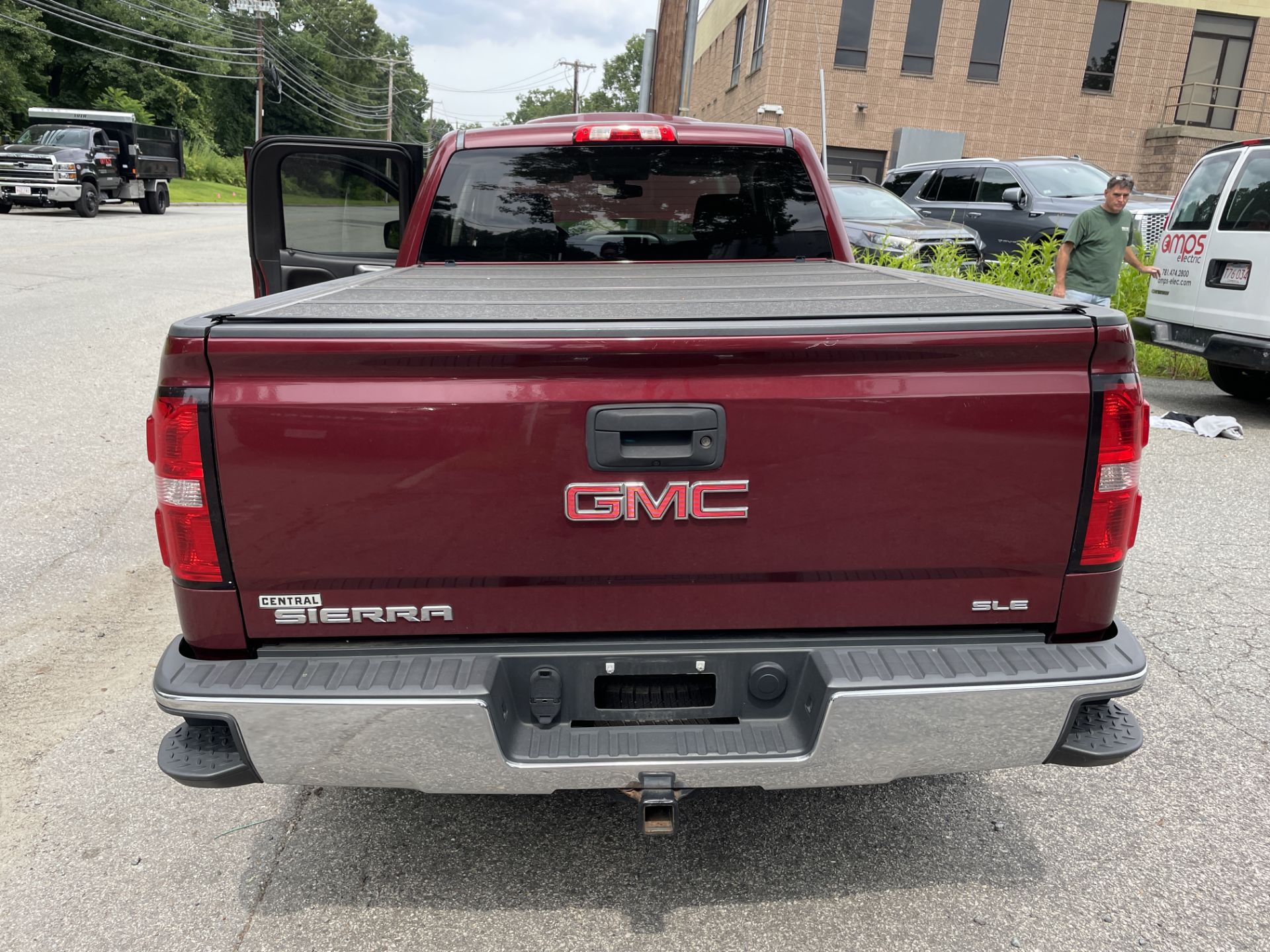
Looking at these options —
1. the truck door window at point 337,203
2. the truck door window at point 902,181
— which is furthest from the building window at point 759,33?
the truck door window at point 337,203

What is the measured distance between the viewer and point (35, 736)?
3275mm

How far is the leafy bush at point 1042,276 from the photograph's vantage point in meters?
10.1

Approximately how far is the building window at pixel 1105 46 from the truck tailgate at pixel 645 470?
95.0ft

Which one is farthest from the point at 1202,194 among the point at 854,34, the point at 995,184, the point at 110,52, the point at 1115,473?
the point at 110,52

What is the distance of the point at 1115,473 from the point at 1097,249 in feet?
24.2

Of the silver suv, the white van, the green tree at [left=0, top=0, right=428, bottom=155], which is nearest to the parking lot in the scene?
the white van

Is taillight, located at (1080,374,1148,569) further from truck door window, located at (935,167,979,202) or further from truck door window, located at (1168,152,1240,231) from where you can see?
truck door window, located at (935,167,979,202)

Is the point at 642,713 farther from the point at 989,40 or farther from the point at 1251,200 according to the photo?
the point at 989,40

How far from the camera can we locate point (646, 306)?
2.39m

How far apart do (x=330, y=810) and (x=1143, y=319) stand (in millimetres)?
8806

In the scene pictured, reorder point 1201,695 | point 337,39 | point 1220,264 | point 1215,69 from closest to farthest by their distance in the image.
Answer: point 1201,695, point 1220,264, point 1215,69, point 337,39

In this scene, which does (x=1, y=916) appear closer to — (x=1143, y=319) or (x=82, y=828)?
(x=82, y=828)

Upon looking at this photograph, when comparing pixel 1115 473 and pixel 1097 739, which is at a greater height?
pixel 1115 473

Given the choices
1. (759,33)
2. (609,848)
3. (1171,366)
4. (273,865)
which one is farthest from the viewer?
(759,33)
